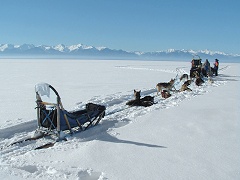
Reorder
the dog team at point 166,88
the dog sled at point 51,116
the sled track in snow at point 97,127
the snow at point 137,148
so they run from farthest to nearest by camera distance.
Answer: the dog team at point 166,88, the dog sled at point 51,116, the sled track in snow at point 97,127, the snow at point 137,148

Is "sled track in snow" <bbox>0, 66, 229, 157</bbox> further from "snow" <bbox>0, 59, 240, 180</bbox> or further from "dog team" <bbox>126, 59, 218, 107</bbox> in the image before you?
"dog team" <bbox>126, 59, 218, 107</bbox>

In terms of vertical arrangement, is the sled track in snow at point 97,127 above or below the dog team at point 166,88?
below

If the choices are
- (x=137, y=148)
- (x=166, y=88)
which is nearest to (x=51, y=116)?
(x=137, y=148)

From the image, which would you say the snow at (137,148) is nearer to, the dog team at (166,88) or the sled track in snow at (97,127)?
the sled track in snow at (97,127)

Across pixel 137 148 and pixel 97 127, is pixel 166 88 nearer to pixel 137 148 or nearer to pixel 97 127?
pixel 97 127

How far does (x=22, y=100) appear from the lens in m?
8.50

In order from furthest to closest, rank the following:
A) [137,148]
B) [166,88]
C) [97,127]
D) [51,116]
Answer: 1. [166,88]
2. [97,127]
3. [51,116]
4. [137,148]

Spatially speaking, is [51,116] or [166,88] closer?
[51,116]

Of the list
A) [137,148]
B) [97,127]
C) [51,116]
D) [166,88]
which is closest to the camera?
[137,148]

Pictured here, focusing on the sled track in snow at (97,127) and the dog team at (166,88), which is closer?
the sled track in snow at (97,127)

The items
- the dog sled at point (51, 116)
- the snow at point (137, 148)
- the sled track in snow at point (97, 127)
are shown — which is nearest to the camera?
the snow at point (137, 148)

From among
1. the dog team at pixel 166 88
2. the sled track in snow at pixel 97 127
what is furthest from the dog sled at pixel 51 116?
the dog team at pixel 166 88

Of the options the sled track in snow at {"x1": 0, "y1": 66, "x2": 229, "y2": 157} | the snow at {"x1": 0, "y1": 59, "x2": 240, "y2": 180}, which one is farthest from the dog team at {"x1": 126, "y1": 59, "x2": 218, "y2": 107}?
the snow at {"x1": 0, "y1": 59, "x2": 240, "y2": 180}

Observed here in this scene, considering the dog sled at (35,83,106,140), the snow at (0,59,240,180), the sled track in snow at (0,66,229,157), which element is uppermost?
the dog sled at (35,83,106,140)
